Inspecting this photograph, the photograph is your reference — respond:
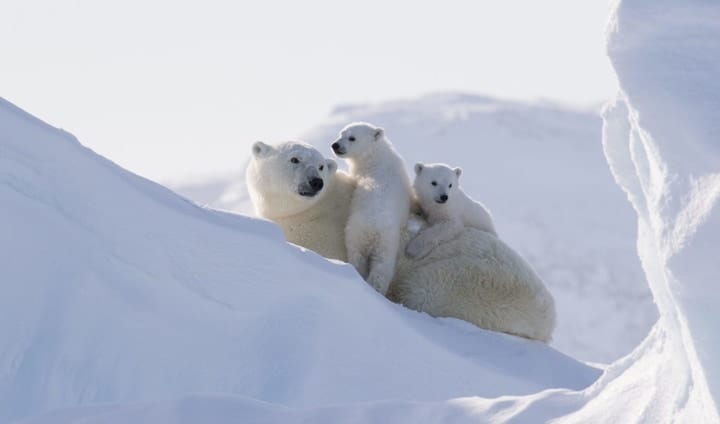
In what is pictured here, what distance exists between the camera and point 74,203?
5230mm

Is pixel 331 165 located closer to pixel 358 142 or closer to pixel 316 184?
pixel 358 142

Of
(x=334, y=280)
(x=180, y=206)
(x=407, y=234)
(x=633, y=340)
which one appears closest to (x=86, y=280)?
(x=180, y=206)

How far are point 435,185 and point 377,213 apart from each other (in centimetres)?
50

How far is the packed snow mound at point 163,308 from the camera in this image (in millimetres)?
4723

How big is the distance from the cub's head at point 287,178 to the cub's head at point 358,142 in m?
0.10

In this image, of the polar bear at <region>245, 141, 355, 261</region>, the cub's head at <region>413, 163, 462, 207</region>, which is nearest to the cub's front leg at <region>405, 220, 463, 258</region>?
the cub's head at <region>413, 163, 462, 207</region>

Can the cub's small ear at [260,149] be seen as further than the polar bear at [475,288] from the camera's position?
Yes

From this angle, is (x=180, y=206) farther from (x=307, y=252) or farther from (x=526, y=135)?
(x=526, y=135)

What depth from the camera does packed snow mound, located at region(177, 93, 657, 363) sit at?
1091 inches

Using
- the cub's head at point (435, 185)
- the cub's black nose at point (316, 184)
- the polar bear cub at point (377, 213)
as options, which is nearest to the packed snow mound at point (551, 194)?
the cub's head at point (435, 185)

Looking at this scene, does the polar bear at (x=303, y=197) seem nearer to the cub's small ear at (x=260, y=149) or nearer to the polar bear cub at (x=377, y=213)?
the cub's small ear at (x=260, y=149)

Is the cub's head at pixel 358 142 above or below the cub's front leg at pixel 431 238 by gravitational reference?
above

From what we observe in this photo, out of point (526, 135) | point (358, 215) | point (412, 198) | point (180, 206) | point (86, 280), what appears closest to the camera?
point (86, 280)

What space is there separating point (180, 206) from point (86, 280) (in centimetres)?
89
